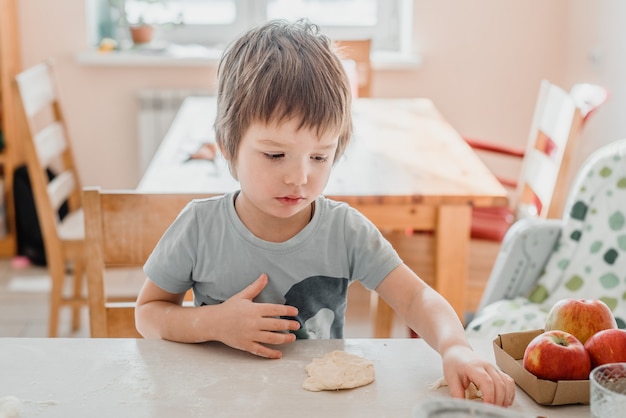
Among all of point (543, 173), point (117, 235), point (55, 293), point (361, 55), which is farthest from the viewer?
point (361, 55)

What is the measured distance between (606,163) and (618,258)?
224 millimetres

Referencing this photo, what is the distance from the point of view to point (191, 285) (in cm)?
132

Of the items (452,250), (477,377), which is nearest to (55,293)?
(452,250)

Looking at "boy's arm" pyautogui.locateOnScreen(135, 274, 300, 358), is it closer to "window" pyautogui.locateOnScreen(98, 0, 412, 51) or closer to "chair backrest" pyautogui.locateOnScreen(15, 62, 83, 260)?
"chair backrest" pyautogui.locateOnScreen(15, 62, 83, 260)

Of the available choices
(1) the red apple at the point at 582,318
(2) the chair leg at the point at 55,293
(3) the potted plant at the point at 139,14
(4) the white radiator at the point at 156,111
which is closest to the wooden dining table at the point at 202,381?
(1) the red apple at the point at 582,318

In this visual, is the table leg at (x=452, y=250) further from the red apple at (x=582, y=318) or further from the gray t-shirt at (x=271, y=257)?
the red apple at (x=582, y=318)

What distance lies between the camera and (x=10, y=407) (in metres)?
0.99

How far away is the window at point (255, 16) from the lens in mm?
4055

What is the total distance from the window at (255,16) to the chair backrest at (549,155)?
1.30 metres

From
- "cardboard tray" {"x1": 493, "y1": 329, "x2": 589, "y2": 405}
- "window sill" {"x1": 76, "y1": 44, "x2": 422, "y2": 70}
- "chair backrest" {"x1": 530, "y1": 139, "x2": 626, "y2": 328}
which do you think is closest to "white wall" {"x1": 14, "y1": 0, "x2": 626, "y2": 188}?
"window sill" {"x1": 76, "y1": 44, "x2": 422, "y2": 70}

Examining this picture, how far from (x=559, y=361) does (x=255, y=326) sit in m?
0.37

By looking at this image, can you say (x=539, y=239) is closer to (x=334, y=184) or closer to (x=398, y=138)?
(x=334, y=184)

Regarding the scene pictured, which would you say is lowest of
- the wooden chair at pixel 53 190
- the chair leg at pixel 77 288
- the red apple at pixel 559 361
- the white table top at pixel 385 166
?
the chair leg at pixel 77 288

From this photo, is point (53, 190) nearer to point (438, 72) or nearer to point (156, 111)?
point (156, 111)
